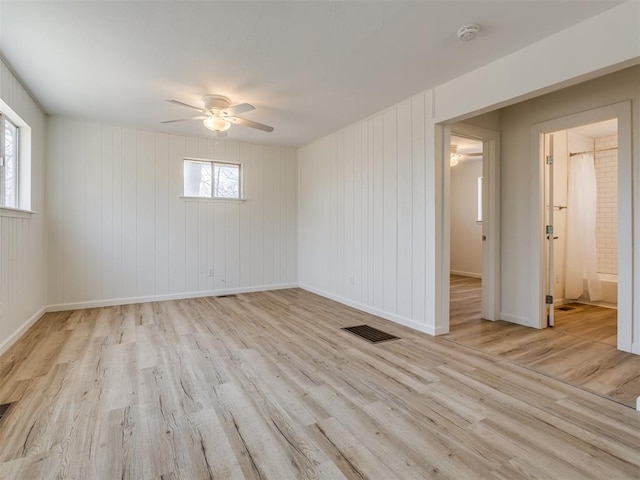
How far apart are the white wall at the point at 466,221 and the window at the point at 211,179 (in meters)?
5.11

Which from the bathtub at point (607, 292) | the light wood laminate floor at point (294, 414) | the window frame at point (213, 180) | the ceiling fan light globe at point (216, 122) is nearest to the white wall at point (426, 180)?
the light wood laminate floor at point (294, 414)

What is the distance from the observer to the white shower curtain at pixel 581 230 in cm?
479

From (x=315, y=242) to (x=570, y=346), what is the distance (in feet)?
12.4

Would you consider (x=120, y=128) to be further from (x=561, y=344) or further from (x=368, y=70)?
(x=561, y=344)

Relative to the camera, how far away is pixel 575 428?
181 centimetres

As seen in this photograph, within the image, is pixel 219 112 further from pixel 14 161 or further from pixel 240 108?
pixel 14 161

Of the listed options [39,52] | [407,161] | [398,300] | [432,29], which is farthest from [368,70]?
[39,52]

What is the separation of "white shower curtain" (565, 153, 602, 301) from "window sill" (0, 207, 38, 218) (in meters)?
6.85

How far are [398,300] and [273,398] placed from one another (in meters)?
2.20

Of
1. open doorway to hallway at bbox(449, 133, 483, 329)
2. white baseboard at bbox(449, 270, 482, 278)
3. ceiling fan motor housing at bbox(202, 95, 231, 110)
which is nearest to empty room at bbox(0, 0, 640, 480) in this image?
ceiling fan motor housing at bbox(202, 95, 231, 110)

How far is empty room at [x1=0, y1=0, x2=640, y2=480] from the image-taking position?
179cm

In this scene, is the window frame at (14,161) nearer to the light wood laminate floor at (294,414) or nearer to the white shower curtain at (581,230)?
the light wood laminate floor at (294,414)

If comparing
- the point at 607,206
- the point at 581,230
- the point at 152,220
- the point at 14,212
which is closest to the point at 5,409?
the point at 14,212

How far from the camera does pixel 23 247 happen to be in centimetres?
Result: 350
